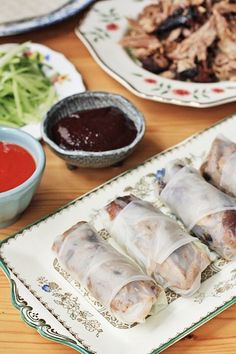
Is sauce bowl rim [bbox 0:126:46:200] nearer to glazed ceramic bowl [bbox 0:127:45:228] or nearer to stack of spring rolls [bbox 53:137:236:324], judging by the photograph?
glazed ceramic bowl [bbox 0:127:45:228]

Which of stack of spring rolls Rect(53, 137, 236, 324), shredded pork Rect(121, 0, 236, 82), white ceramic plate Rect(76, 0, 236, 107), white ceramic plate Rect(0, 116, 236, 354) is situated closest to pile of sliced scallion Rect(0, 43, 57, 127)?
white ceramic plate Rect(76, 0, 236, 107)

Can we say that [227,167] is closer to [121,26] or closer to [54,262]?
[54,262]

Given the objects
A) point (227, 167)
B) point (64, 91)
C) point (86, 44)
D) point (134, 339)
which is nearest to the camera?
point (134, 339)

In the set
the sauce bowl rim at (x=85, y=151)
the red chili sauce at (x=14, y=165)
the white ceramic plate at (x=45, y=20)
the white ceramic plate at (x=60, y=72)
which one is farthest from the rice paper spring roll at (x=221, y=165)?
the white ceramic plate at (x=45, y=20)

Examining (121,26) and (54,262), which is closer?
(54,262)

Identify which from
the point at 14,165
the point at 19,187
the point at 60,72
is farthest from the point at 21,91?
the point at 19,187

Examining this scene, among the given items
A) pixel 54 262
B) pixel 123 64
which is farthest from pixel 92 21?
pixel 54 262

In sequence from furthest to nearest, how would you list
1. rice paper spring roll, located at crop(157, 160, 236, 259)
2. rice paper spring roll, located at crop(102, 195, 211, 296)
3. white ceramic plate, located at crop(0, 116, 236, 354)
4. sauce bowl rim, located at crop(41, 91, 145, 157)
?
1. sauce bowl rim, located at crop(41, 91, 145, 157)
2. rice paper spring roll, located at crop(157, 160, 236, 259)
3. rice paper spring roll, located at crop(102, 195, 211, 296)
4. white ceramic plate, located at crop(0, 116, 236, 354)

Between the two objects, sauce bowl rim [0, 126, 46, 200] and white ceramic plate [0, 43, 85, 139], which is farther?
white ceramic plate [0, 43, 85, 139]
